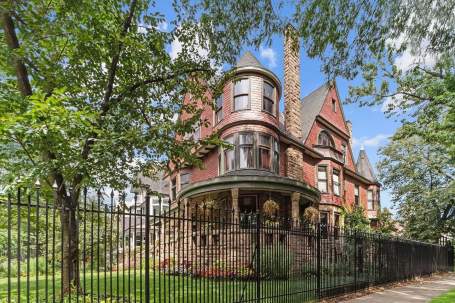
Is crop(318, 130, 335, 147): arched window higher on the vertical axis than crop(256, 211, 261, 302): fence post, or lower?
higher

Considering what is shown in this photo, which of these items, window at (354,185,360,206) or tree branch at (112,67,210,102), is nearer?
tree branch at (112,67,210,102)

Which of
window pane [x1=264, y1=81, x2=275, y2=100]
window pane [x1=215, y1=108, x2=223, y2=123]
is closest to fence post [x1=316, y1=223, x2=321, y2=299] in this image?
window pane [x1=264, y1=81, x2=275, y2=100]

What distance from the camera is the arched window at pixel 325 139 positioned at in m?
27.9

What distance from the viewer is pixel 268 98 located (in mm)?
21516

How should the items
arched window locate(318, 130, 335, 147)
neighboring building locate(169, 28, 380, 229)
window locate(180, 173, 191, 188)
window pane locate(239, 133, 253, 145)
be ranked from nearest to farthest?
neighboring building locate(169, 28, 380, 229), window pane locate(239, 133, 253, 145), window locate(180, 173, 191, 188), arched window locate(318, 130, 335, 147)

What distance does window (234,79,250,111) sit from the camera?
68.7ft

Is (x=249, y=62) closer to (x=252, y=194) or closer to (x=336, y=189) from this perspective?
(x=252, y=194)

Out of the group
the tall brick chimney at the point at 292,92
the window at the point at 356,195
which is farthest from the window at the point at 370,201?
the tall brick chimney at the point at 292,92

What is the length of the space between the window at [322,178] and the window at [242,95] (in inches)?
345

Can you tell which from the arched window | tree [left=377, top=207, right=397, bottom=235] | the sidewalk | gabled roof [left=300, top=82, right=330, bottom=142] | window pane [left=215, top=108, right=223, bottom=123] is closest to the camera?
the sidewalk

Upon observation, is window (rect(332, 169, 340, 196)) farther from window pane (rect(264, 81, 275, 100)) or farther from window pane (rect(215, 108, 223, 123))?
window pane (rect(215, 108, 223, 123))

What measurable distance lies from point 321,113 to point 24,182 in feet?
76.3

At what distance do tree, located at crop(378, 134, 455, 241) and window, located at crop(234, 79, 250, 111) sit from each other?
49.4 feet

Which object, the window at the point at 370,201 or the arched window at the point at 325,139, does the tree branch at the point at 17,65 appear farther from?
the window at the point at 370,201
